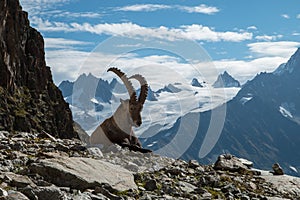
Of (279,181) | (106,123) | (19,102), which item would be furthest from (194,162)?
(19,102)

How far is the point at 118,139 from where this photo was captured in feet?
84.5

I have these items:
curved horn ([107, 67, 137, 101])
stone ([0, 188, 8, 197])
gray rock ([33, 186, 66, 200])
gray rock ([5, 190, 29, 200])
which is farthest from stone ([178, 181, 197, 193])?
curved horn ([107, 67, 137, 101])

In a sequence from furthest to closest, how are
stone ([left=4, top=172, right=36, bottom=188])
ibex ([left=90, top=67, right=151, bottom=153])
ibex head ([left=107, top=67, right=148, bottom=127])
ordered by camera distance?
ibex head ([left=107, top=67, right=148, bottom=127]) → ibex ([left=90, top=67, right=151, bottom=153]) → stone ([left=4, top=172, right=36, bottom=188])

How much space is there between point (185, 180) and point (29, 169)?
637 centimetres

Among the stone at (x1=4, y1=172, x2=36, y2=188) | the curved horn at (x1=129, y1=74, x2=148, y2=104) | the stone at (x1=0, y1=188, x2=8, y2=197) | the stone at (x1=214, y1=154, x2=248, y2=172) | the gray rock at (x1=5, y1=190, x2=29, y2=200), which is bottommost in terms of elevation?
the stone at (x1=214, y1=154, x2=248, y2=172)

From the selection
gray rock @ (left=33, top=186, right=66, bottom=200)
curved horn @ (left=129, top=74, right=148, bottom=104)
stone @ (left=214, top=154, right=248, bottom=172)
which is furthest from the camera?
curved horn @ (left=129, top=74, right=148, bottom=104)

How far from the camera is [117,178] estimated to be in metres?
15.7

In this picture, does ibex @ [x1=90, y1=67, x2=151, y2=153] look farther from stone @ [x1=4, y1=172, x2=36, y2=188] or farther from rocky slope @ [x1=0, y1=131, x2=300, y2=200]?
stone @ [x1=4, y1=172, x2=36, y2=188]

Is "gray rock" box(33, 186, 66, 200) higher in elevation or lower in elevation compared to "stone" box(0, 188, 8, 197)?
lower

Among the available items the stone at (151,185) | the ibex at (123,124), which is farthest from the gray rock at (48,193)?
the ibex at (123,124)

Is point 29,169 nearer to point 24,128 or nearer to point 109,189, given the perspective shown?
point 109,189

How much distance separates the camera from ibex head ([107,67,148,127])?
86.8ft

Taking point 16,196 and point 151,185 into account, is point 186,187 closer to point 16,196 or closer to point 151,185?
point 151,185

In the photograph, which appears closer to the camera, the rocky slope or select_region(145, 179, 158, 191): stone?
the rocky slope
